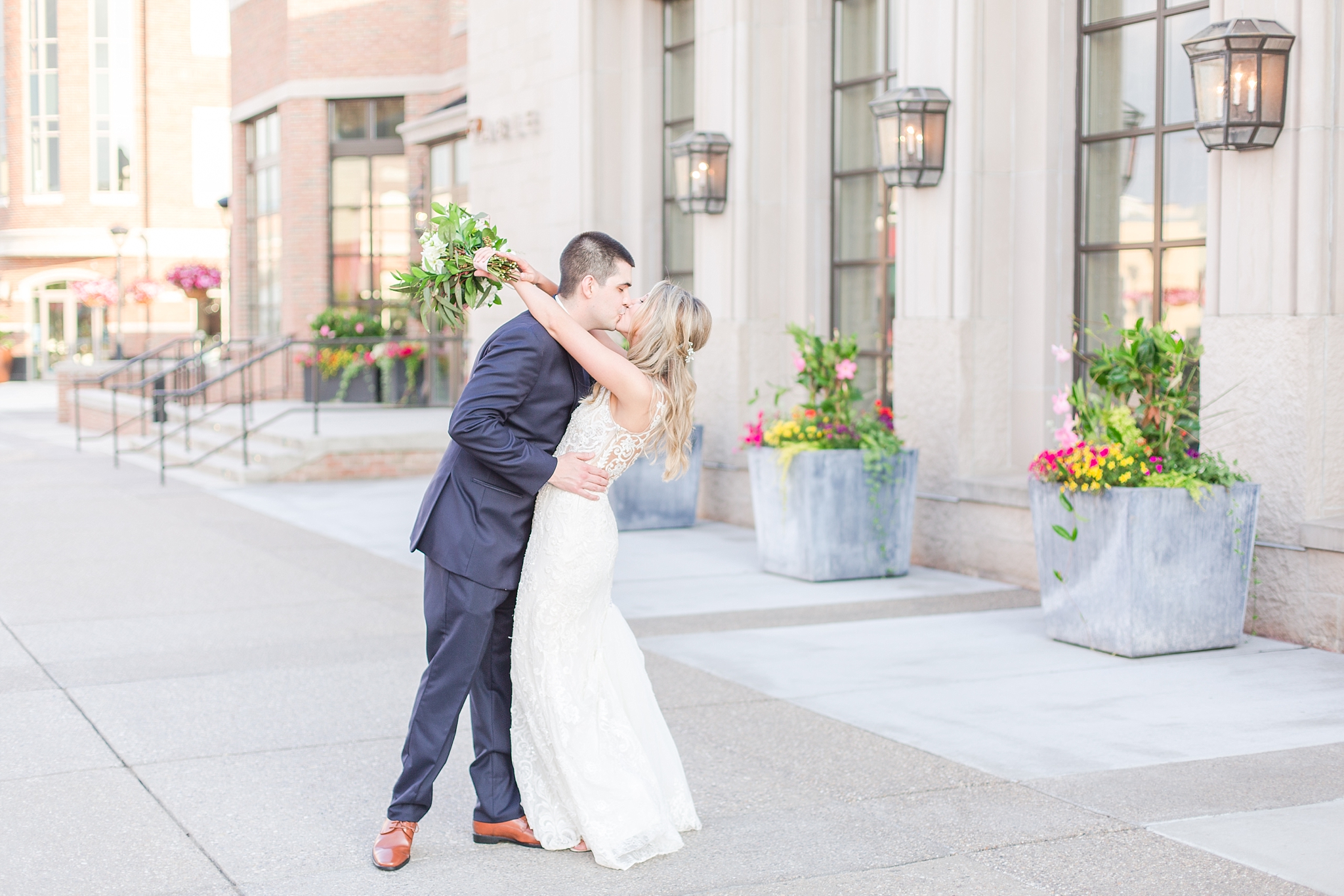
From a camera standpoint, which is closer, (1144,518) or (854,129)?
(1144,518)

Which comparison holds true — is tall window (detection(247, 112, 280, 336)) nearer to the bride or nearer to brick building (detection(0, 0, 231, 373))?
brick building (detection(0, 0, 231, 373))

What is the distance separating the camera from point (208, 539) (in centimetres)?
1130

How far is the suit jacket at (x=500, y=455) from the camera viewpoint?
4.24 meters

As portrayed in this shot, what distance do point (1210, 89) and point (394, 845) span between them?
528 centimetres

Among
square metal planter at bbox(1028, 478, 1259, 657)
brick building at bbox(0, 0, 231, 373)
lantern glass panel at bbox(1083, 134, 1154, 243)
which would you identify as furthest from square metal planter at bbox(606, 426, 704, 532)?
brick building at bbox(0, 0, 231, 373)

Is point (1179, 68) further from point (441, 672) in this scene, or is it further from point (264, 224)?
point (264, 224)

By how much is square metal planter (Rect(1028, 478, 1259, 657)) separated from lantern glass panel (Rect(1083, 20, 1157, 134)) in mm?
2800

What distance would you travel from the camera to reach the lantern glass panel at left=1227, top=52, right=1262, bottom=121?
7.11 meters

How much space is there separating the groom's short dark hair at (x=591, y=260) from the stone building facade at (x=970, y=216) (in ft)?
13.8

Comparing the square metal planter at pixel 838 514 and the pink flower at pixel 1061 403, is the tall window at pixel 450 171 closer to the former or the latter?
the square metal planter at pixel 838 514

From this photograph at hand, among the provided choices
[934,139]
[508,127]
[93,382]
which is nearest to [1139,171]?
[934,139]

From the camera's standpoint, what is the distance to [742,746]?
5.60 m

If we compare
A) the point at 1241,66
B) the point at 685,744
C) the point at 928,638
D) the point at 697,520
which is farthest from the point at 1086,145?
the point at 685,744

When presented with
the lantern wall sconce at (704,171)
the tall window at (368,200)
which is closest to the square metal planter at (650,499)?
the lantern wall sconce at (704,171)
